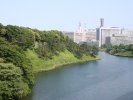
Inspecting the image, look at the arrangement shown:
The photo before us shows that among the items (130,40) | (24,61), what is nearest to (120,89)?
(24,61)

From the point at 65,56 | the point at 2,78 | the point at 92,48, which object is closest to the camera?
the point at 2,78

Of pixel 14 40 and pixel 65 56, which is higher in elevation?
pixel 14 40

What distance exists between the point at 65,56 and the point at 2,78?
32859 millimetres

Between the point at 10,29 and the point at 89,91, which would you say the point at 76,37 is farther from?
the point at 89,91

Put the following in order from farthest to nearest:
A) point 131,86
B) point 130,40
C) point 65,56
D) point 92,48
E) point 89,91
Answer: point 130,40, point 92,48, point 65,56, point 131,86, point 89,91

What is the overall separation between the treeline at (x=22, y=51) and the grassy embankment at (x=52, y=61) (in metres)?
0.75

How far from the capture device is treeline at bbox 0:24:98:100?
24094mm

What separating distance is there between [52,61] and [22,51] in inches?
756

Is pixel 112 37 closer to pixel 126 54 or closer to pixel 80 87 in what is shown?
pixel 126 54

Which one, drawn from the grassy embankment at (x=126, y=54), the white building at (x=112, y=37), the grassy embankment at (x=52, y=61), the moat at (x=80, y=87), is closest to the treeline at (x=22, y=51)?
the grassy embankment at (x=52, y=61)

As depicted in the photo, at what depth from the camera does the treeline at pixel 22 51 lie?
79.0 feet

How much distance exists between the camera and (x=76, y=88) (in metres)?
31.3

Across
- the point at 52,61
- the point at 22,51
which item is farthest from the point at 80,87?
the point at 52,61

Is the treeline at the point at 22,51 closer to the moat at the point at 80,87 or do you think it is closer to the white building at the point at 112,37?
the moat at the point at 80,87
